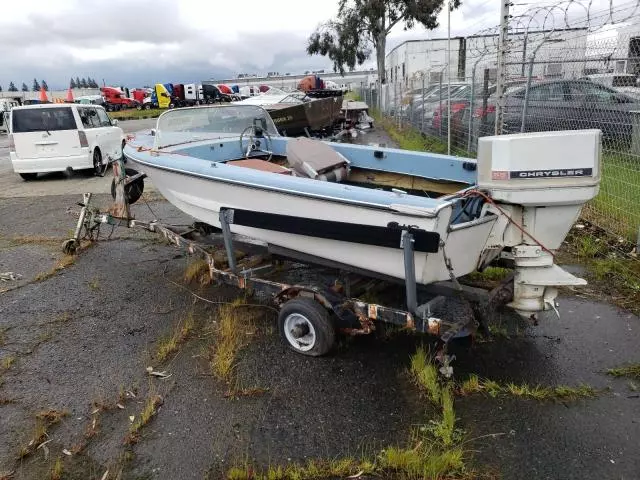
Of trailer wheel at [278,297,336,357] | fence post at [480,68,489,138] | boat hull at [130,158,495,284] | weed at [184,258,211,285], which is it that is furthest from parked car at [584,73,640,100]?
weed at [184,258,211,285]

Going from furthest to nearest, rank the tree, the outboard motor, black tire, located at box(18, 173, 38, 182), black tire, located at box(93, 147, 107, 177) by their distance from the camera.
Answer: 1. the tree
2. black tire, located at box(18, 173, 38, 182)
3. black tire, located at box(93, 147, 107, 177)
4. the outboard motor

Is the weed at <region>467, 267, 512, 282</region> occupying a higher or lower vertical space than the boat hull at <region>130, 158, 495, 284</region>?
lower

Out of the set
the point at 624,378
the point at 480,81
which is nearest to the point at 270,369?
the point at 624,378

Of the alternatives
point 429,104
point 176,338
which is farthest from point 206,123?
point 429,104

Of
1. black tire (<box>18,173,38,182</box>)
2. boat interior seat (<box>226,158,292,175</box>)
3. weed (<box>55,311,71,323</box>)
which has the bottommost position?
weed (<box>55,311,71,323</box>)

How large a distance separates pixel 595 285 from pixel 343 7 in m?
41.3

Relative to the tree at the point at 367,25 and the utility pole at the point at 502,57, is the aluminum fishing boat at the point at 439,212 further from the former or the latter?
the tree at the point at 367,25

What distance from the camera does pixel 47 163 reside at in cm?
1168

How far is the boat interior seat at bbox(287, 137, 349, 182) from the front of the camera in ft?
15.9

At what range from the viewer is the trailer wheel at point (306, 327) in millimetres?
A: 3637

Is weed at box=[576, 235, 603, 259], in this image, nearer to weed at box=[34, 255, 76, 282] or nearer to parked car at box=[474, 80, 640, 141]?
parked car at box=[474, 80, 640, 141]

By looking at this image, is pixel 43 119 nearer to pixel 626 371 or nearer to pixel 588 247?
pixel 588 247

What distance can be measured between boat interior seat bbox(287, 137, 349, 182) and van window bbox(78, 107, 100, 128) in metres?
8.70

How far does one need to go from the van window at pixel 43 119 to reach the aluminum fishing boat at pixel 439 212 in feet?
26.9
